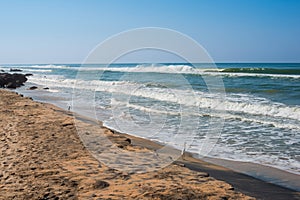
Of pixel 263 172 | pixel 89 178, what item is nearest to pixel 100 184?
pixel 89 178

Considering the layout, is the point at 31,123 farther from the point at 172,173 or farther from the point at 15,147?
the point at 172,173

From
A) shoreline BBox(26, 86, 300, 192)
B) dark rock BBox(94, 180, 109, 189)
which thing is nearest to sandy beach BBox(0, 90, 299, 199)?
dark rock BBox(94, 180, 109, 189)

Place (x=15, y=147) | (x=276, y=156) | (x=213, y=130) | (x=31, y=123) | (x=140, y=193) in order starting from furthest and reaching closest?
(x=213, y=130)
(x=31, y=123)
(x=276, y=156)
(x=15, y=147)
(x=140, y=193)

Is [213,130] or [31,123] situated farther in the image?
[213,130]

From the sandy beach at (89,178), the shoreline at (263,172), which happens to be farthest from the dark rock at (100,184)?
the shoreline at (263,172)

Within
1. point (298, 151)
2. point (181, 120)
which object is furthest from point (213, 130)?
point (298, 151)

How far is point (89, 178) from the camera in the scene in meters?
4.65

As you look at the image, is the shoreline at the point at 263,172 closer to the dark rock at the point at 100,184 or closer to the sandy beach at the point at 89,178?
the sandy beach at the point at 89,178

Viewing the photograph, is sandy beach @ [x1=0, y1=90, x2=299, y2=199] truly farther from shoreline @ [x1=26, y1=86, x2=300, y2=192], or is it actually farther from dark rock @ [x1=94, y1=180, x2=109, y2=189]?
shoreline @ [x1=26, y1=86, x2=300, y2=192]

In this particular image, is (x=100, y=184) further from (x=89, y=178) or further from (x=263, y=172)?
(x=263, y=172)

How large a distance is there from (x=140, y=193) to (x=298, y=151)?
5.52m

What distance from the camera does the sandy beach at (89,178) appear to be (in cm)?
412

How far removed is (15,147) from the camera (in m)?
6.43

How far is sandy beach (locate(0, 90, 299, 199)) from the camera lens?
13.5 ft
